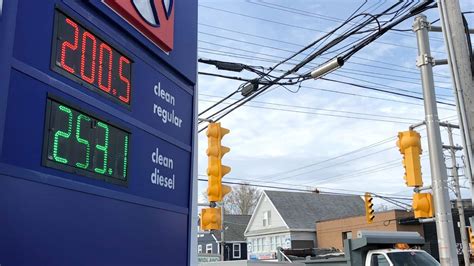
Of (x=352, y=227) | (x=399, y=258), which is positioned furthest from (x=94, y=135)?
(x=352, y=227)

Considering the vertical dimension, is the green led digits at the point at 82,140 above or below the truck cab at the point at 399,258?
above

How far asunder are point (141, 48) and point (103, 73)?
815 millimetres

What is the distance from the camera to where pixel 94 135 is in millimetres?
4160

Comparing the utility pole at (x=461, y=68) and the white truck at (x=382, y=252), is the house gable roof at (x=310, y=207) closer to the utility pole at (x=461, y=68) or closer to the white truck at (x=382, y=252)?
the white truck at (x=382, y=252)

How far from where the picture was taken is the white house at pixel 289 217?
1792 inches

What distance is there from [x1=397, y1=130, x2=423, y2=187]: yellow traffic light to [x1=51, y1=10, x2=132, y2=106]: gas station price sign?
598 centimetres

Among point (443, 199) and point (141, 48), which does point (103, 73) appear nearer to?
point (141, 48)

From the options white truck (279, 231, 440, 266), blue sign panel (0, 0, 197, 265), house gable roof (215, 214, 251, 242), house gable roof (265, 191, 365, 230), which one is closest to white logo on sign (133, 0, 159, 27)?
blue sign panel (0, 0, 197, 265)

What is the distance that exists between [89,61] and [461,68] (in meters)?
4.70

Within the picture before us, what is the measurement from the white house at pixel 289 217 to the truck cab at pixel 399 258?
30795 mm

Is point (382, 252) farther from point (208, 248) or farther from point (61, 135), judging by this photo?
point (208, 248)

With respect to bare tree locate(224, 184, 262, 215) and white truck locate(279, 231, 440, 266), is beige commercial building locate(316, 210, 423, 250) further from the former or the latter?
bare tree locate(224, 184, 262, 215)

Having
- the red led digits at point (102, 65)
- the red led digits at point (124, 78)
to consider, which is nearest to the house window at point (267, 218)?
the red led digits at point (124, 78)

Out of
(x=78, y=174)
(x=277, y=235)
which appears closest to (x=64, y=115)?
(x=78, y=174)
